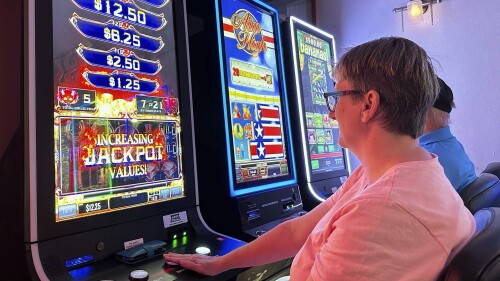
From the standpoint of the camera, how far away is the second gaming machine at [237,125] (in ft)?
6.00

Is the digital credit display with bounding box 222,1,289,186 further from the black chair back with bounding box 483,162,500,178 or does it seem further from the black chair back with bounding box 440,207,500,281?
the black chair back with bounding box 483,162,500,178

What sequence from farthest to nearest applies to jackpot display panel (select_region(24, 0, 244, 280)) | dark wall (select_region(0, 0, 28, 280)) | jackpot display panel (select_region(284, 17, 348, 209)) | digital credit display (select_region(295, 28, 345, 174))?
digital credit display (select_region(295, 28, 345, 174))
jackpot display panel (select_region(284, 17, 348, 209))
dark wall (select_region(0, 0, 28, 280))
jackpot display panel (select_region(24, 0, 244, 280))

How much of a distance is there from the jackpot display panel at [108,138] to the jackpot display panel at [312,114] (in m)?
0.97

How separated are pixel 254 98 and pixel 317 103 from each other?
0.78 metres

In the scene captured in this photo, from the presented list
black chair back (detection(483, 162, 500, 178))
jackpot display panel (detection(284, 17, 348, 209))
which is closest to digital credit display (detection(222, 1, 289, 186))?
jackpot display panel (detection(284, 17, 348, 209))

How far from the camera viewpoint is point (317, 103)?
2.77 m

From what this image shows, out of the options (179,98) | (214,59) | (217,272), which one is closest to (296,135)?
(214,59)

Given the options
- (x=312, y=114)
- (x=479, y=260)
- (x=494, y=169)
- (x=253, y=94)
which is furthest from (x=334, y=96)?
(x=494, y=169)

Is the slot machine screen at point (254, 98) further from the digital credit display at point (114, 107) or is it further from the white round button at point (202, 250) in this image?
the white round button at point (202, 250)

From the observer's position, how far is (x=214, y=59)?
1881 mm

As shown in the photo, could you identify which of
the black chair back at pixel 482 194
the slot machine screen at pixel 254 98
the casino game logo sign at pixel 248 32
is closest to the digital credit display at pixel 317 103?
the slot machine screen at pixel 254 98

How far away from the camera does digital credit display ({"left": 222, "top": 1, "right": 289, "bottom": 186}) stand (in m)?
1.97

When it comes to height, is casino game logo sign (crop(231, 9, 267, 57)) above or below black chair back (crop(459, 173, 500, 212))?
above

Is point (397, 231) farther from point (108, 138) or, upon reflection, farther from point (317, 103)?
point (317, 103)
